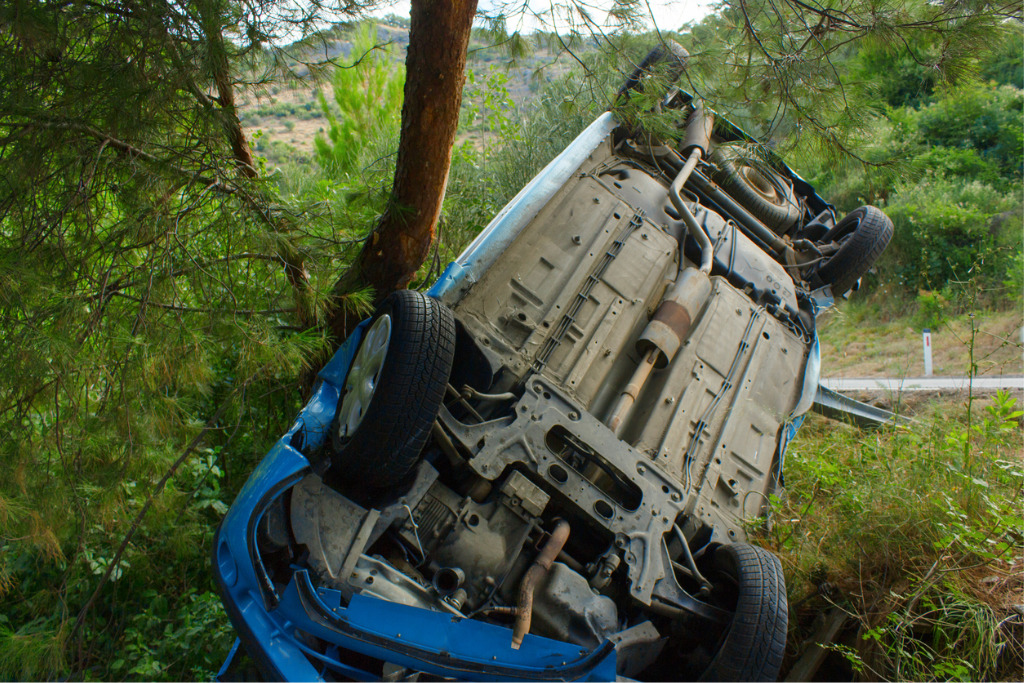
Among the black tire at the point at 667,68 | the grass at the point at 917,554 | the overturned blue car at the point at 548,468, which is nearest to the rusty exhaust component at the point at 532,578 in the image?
the overturned blue car at the point at 548,468

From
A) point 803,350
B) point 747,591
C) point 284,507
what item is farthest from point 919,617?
point 284,507

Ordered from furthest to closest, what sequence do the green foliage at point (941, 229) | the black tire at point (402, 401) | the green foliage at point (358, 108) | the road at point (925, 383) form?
the green foliage at point (941, 229) → the green foliage at point (358, 108) → the road at point (925, 383) → the black tire at point (402, 401)

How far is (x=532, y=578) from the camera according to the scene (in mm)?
2891

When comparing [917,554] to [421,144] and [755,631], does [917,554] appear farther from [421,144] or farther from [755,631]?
[421,144]

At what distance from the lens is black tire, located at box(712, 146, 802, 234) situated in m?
5.64

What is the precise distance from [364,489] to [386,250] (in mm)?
1579

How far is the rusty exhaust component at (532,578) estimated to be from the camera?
8.60 ft

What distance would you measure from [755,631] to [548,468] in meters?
1.17

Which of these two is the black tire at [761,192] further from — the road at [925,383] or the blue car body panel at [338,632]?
the blue car body panel at [338,632]

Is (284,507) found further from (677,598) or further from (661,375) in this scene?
(661,375)

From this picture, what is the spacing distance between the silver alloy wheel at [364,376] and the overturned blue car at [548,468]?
0.7 inches

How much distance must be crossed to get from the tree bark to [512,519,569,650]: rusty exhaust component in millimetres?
1913

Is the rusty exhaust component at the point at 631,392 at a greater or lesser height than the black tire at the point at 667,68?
lesser

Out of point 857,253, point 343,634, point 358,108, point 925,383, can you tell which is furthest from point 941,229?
point 343,634
